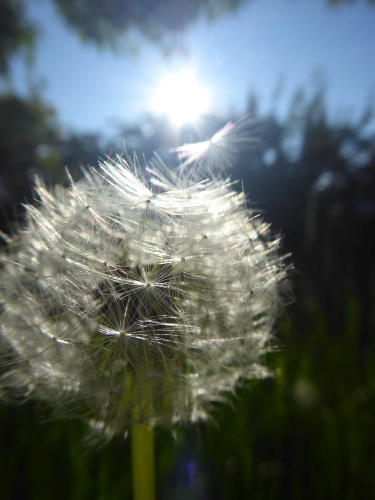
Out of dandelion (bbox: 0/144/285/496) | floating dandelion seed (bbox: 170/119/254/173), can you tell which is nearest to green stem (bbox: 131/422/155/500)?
dandelion (bbox: 0/144/285/496)

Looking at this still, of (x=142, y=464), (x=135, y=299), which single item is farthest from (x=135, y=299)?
(x=142, y=464)

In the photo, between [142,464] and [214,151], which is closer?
[142,464]

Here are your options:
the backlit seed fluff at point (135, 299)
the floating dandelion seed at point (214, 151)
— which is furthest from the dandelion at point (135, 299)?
the floating dandelion seed at point (214, 151)

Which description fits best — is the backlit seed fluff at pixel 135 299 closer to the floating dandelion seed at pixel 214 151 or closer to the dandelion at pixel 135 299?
the dandelion at pixel 135 299

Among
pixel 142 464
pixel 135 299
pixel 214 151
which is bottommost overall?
pixel 142 464

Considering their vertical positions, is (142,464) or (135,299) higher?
(135,299)

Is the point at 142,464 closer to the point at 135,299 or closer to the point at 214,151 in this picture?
the point at 135,299

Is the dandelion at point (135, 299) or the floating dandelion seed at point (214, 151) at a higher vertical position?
the floating dandelion seed at point (214, 151)
